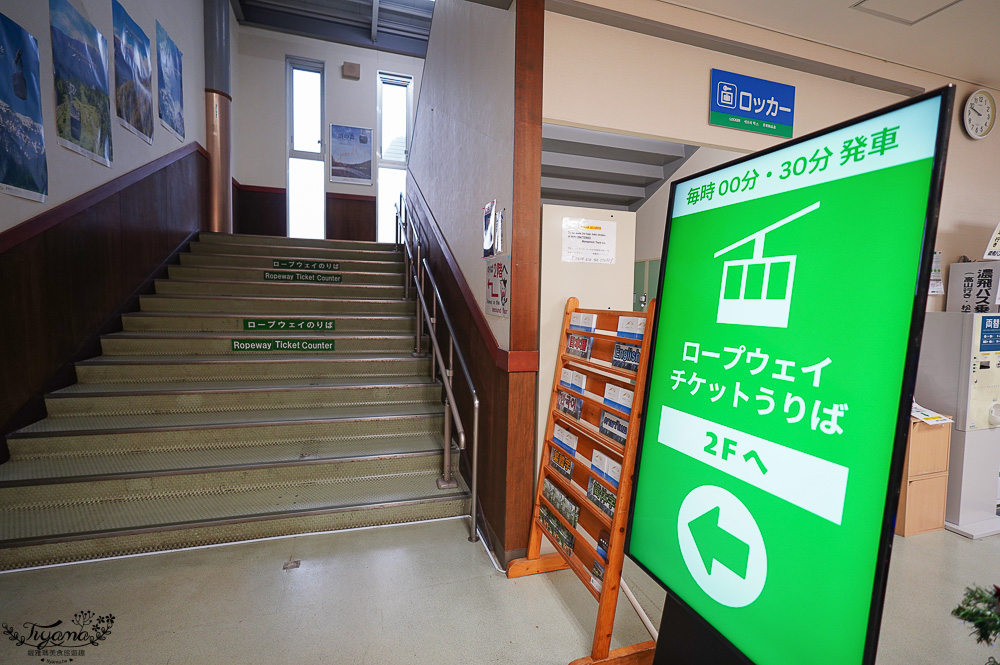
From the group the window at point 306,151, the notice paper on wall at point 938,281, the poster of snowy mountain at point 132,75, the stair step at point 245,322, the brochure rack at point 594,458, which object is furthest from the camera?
the window at point 306,151

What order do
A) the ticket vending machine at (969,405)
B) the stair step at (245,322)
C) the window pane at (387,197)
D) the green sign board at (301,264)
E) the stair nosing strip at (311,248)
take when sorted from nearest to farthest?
the ticket vending machine at (969,405) → the stair step at (245,322) → the green sign board at (301,264) → the stair nosing strip at (311,248) → the window pane at (387,197)

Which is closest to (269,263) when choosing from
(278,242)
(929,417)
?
(278,242)

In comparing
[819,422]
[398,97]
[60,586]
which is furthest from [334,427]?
[398,97]

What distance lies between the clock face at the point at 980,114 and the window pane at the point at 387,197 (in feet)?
24.2

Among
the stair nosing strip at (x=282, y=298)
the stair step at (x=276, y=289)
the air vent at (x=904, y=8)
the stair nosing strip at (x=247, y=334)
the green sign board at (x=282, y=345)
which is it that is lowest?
the green sign board at (x=282, y=345)

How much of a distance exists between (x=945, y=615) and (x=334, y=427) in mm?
3365

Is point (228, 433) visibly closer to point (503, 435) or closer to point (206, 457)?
point (206, 457)

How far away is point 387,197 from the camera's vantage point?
28.3 feet

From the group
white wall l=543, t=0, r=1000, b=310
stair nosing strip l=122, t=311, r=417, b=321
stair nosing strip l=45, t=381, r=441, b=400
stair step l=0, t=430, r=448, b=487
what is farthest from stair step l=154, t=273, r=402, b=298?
white wall l=543, t=0, r=1000, b=310

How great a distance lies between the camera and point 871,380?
877 millimetres

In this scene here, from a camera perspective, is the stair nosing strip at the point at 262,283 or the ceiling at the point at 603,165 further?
the stair nosing strip at the point at 262,283

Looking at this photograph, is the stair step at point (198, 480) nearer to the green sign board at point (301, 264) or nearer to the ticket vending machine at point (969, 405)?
the green sign board at point (301, 264)

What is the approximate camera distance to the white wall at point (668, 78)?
7.79 feet

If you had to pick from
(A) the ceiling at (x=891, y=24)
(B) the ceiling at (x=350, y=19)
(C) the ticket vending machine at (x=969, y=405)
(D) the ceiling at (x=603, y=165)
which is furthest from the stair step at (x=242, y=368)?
(B) the ceiling at (x=350, y=19)
